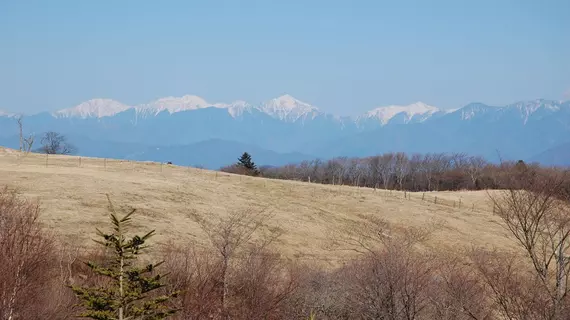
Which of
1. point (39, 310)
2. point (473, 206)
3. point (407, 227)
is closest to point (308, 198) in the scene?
point (407, 227)

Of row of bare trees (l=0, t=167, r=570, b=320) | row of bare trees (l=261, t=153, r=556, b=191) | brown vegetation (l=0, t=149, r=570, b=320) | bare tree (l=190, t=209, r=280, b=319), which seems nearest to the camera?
brown vegetation (l=0, t=149, r=570, b=320)

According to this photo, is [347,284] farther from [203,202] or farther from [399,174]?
[399,174]

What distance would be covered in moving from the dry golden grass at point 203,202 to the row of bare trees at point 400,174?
64.6 m

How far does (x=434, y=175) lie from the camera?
548 feet

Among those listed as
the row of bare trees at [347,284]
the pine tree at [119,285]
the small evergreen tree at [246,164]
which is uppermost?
the small evergreen tree at [246,164]

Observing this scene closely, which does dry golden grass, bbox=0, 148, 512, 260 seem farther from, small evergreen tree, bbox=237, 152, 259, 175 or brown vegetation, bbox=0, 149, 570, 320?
small evergreen tree, bbox=237, 152, 259, 175

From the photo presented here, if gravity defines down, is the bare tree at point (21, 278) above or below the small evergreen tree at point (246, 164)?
below

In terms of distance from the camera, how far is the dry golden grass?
47438 mm

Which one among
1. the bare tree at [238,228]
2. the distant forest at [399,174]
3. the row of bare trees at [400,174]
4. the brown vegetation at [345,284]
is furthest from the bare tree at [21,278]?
the row of bare trees at [400,174]

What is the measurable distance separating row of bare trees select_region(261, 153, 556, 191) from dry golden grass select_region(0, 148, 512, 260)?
212ft

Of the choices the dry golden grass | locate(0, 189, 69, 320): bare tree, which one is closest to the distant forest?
the dry golden grass

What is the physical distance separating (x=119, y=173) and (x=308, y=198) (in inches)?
916

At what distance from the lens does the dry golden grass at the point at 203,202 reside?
47.4 m

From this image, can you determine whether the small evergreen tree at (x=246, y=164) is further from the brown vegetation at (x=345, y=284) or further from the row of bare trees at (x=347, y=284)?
the row of bare trees at (x=347, y=284)
